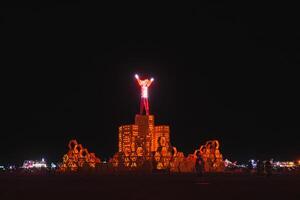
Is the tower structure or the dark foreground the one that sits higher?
the tower structure

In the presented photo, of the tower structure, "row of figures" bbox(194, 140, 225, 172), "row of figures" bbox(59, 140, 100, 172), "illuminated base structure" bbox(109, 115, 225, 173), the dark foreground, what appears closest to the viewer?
the dark foreground

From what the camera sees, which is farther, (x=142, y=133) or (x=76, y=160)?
(x=142, y=133)

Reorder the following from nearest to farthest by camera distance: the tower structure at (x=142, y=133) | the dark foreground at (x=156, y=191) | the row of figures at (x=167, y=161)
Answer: the dark foreground at (x=156, y=191)
the row of figures at (x=167, y=161)
the tower structure at (x=142, y=133)

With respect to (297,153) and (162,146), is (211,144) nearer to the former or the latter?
(162,146)

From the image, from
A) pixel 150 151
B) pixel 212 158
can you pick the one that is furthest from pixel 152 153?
pixel 212 158

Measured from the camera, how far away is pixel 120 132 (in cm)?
6638

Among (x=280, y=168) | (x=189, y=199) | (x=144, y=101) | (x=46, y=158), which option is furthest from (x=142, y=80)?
(x=189, y=199)

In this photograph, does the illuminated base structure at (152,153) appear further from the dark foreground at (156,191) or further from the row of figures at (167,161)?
the dark foreground at (156,191)

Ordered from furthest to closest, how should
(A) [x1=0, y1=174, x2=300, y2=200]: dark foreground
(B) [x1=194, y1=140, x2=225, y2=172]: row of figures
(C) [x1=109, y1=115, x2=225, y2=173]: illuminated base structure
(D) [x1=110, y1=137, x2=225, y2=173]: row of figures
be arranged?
(B) [x1=194, y1=140, x2=225, y2=172]: row of figures < (C) [x1=109, y1=115, x2=225, y2=173]: illuminated base structure < (D) [x1=110, y1=137, x2=225, y2=173]: row of figures < (A) [x1=0, y1=174, x2=300, y2=200]: dark foreground

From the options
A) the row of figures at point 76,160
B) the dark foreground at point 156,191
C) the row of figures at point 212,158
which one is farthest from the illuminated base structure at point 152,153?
the dark foreground at point 156,191

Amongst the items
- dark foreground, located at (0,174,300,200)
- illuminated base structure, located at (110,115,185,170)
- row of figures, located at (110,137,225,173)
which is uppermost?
illuminated base structure, located at (110,115,185,170)

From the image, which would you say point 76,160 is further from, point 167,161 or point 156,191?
point 156,191

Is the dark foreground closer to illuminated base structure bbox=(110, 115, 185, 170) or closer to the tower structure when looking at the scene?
illuminated base structure bbox=(110, 115, 185, 170)

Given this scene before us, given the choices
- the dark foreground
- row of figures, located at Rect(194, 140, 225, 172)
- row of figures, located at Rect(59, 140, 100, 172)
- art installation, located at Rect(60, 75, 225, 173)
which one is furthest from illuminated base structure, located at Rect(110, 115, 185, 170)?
the dark foreground
